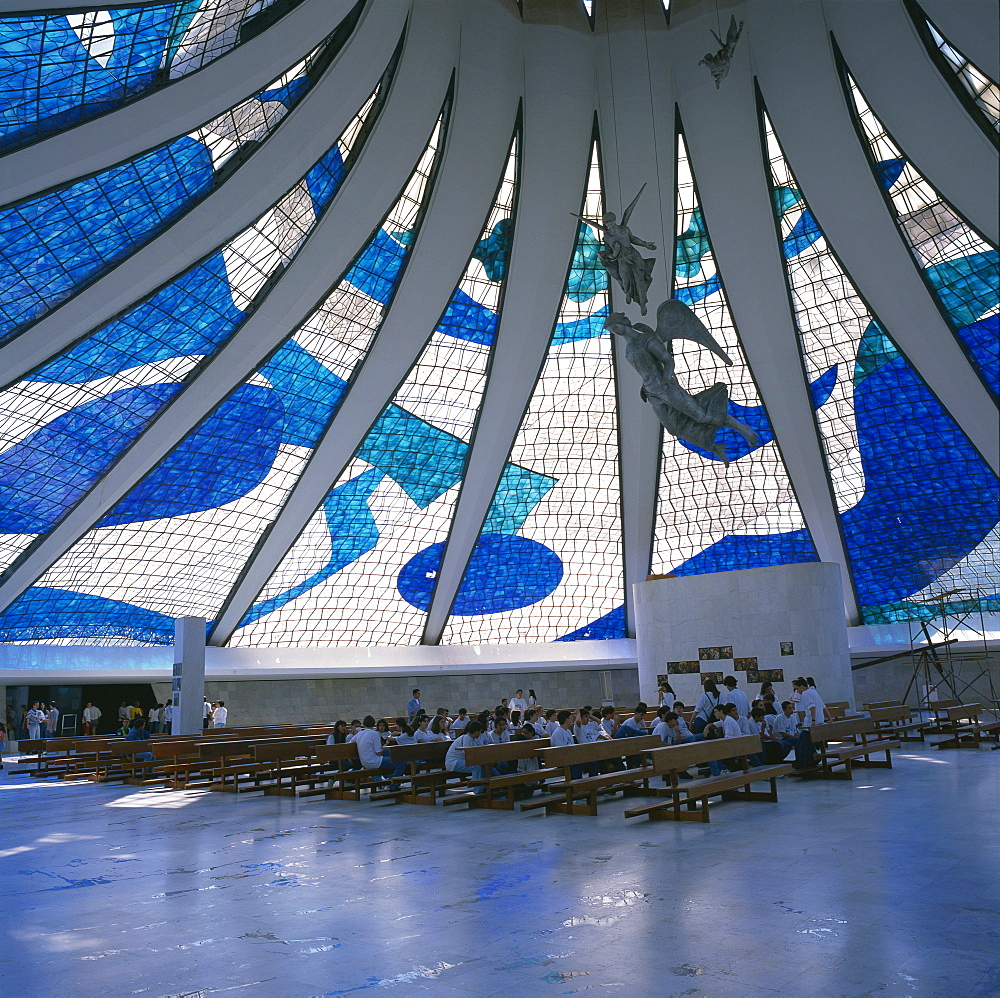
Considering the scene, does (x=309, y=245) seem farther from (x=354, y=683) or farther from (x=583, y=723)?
(x=354, y=683)

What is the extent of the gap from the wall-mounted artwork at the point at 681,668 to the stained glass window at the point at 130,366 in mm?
15542

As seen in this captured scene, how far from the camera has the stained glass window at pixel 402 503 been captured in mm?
28031

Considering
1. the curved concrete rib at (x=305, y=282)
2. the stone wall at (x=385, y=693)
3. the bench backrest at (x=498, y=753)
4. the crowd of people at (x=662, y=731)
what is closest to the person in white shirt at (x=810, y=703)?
the crowd of people at (x=662, y=731)

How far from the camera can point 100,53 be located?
17.0 m

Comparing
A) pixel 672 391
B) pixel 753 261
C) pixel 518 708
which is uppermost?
pixel 753 261

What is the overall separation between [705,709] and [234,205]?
51.1 ft

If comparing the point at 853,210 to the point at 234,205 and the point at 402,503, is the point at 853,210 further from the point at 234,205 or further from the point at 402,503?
the point at 402,503

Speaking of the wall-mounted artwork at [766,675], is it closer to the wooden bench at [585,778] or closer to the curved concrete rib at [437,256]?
the wooden bench at [585,778]

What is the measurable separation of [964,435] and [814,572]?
26.7ft

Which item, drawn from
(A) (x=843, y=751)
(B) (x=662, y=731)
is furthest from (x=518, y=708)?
(A) (x=843, y=751)

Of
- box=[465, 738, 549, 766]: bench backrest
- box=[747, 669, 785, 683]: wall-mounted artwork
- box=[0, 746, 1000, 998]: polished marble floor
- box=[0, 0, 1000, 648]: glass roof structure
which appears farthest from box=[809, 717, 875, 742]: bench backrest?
box=[747, 669, 785, 683]: wall-mounted artwork

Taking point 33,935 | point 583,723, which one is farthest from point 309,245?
point 33,935

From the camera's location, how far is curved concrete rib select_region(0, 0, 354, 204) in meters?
17.4

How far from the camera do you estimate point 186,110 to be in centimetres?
1834
